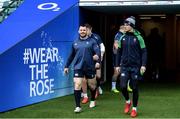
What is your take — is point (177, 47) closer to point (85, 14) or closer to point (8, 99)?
point (85, 14)

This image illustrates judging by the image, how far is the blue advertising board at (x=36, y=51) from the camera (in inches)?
423

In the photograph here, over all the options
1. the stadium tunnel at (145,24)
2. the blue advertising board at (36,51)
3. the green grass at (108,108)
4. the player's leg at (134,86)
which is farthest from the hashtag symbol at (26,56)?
the stadium tunnel at (145,24)

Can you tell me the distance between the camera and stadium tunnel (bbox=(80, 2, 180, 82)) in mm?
15108

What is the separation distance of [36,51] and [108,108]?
7.01 ft

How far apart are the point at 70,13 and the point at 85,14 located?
51.6 inches

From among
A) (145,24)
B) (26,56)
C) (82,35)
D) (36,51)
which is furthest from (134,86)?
(145,24)

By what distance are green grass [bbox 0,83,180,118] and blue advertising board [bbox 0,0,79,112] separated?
0.28 metres

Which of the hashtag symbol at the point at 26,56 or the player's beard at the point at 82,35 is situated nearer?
the player's beard at the point at 82,35

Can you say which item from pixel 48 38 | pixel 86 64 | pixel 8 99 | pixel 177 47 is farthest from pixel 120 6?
pixel 177 47

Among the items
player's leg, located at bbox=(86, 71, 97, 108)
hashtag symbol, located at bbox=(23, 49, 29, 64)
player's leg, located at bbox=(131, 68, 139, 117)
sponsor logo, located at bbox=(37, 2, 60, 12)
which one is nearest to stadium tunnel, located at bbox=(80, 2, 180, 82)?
sponsor logo, located at bbox=(37, 2, 60, 12)

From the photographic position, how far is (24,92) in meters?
11.2

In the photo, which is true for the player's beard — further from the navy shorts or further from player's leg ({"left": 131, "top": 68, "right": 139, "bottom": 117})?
player's leg ({"left": 131, "top": 68, "right": 139, "bottom": 117})

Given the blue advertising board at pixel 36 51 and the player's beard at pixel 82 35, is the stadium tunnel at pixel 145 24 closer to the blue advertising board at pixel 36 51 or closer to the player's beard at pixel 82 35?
the blue advertising board at pixel 36 51

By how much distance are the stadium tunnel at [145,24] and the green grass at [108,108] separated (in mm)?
2684
